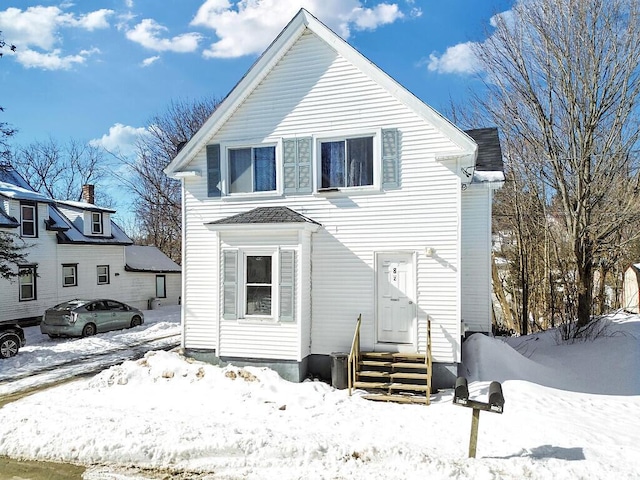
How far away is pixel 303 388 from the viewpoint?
27.3 ft

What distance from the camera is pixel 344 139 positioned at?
9.52m

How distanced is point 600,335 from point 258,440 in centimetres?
1174

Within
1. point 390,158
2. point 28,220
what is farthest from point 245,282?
point 28,220

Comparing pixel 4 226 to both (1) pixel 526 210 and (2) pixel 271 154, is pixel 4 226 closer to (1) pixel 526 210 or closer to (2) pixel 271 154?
(2) pixel 271 154

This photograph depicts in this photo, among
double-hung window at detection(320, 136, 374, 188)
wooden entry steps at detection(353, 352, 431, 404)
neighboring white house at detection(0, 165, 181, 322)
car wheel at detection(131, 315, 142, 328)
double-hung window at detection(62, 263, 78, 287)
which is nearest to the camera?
wooden entry steps at detection(353, 352, 431, 404)

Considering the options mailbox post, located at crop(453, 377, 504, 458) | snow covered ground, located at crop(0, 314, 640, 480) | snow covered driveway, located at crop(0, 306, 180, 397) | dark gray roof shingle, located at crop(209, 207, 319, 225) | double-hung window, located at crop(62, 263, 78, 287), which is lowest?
snow covered driveway, located at crop(0, 306, 180, 397)

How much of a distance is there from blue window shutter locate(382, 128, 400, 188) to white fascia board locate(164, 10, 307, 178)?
3275 mm

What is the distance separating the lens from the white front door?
902cm

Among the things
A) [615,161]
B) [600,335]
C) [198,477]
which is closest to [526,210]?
[615,161]

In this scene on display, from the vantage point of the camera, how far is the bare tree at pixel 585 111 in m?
12.5

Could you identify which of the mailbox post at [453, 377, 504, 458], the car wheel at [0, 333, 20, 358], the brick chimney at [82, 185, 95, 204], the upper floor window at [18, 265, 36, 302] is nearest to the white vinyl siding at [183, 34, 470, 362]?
the mailbox post at [453, 377, 504, 458]

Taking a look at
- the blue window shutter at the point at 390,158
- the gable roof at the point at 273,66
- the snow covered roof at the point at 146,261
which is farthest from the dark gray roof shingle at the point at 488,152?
the snow covered roof at the point at 146,261

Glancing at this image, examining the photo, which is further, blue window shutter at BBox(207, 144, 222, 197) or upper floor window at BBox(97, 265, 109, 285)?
upper floor window at BBox(97, 265, 109, 285)

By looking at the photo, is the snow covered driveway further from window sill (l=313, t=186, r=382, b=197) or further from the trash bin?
window sill (l=313, t=186, r=382, b=197)
